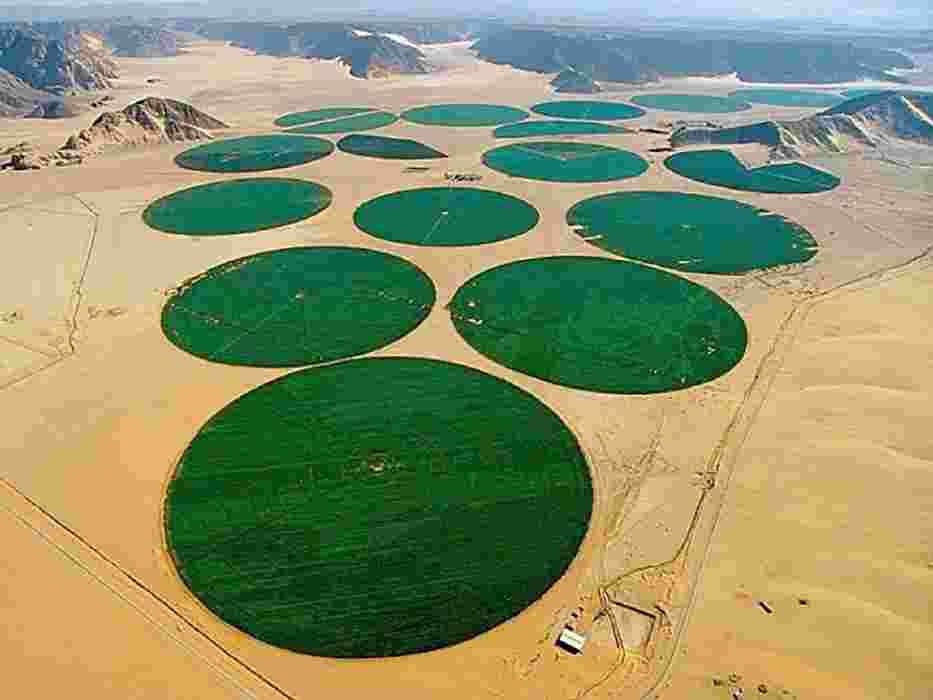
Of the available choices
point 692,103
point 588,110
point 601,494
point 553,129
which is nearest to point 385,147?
point 553,129

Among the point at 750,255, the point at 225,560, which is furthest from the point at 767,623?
the point at 750,255

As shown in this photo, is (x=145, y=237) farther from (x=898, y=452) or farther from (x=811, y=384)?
(x=898, y=452)

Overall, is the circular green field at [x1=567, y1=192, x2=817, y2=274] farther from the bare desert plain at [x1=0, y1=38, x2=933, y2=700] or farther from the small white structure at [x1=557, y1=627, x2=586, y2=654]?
the small white structure at [x1=557, y1=627, x2=586, y2=654]

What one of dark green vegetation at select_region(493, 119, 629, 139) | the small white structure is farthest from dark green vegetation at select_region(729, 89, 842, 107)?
the small white structure

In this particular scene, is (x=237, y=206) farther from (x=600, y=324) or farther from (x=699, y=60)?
(x=699, y=60)

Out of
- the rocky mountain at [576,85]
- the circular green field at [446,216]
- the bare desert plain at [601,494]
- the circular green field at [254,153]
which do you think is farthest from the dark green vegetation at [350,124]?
the rocky mountain at [576,85]

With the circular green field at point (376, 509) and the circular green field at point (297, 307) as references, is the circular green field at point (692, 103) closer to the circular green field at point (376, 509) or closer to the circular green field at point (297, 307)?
the circular green field at point (297, 307)
